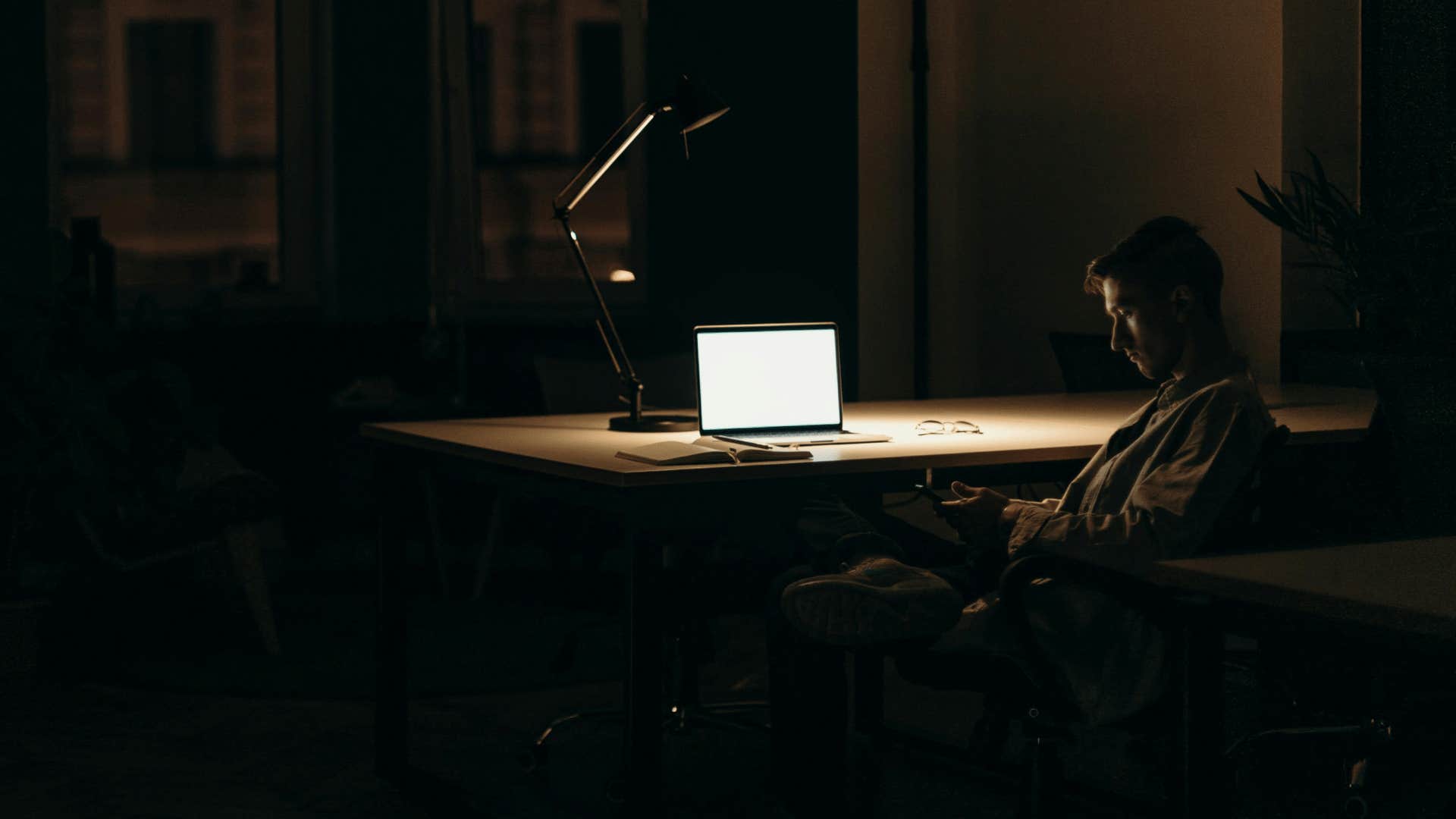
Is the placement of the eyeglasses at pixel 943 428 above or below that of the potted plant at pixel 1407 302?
below

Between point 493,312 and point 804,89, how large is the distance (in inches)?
61.3

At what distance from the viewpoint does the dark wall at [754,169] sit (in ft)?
22.1

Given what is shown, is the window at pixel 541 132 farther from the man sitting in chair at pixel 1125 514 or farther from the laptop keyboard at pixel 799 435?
the man sitting in chair at pixel 1125 514

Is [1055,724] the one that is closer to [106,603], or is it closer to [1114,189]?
[106,603]

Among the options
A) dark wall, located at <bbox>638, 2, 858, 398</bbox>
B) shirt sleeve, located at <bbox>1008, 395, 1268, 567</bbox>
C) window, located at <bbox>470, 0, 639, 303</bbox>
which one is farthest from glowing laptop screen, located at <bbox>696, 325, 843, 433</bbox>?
window, located at <bbox>470, 0, 639, 303</bbox>

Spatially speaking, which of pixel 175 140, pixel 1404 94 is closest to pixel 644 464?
pixel 1404 94

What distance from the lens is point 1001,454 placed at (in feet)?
10.9

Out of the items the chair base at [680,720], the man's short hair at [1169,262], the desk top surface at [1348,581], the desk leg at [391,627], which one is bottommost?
the chair base at [680,720]

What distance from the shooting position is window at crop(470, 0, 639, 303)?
6.92 meters

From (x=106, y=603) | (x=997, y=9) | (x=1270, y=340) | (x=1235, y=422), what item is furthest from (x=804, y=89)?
(x=1235, y=422)

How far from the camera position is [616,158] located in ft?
12.8


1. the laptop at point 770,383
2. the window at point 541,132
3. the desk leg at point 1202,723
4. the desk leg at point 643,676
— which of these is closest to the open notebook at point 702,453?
the desk leg at point 643,676

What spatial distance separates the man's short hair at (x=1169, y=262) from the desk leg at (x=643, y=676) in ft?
3.13

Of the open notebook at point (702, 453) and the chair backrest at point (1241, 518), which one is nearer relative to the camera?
the chair backrest at point (1241, 518)
